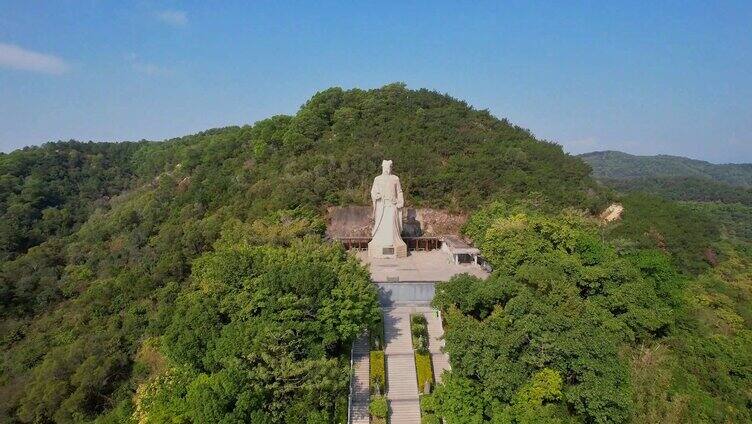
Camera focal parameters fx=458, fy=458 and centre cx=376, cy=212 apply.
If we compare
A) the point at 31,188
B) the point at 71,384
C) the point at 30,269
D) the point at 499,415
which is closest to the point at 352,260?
the point at 499,415

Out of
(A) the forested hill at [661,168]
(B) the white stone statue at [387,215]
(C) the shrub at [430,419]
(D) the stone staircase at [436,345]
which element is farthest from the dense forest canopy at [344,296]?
(A) the forested hill at [661,168]

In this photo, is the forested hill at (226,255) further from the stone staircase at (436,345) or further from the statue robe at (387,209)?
the statue robe at (387,209)

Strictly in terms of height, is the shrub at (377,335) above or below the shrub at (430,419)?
above

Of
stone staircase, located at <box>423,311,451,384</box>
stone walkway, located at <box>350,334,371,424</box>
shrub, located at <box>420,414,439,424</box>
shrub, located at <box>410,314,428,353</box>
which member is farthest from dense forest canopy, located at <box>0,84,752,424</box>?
stone staircase, located at <box>423,311,451,384</box>

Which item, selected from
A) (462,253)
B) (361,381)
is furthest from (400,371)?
(462,253)

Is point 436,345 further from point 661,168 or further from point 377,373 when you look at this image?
point 661,168
